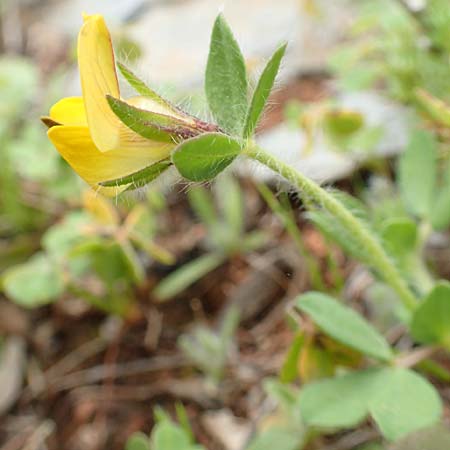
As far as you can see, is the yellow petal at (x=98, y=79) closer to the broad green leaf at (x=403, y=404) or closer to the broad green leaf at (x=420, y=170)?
the broad green leaf at (x=403, y=404)

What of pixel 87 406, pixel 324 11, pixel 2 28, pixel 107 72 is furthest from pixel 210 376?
pixel 2 28

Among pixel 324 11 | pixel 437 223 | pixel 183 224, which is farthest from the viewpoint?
pixel 324 11

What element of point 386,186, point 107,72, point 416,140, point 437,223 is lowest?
point 386,186

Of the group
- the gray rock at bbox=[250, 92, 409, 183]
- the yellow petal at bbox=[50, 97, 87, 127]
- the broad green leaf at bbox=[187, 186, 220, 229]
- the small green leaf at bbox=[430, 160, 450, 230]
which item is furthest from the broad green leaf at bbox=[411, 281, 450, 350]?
the broad green leaf at bbox=[187, 186, 220, 229]

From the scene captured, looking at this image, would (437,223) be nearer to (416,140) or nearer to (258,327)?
(416,140)

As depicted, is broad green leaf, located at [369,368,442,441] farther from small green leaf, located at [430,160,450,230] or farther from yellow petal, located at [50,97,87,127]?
yellow petal, located at [50,97,87,127]

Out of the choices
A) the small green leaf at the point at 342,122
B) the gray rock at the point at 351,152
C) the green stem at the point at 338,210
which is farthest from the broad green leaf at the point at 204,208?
the green stem at the point at 338,210

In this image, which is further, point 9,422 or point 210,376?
point 9,422
